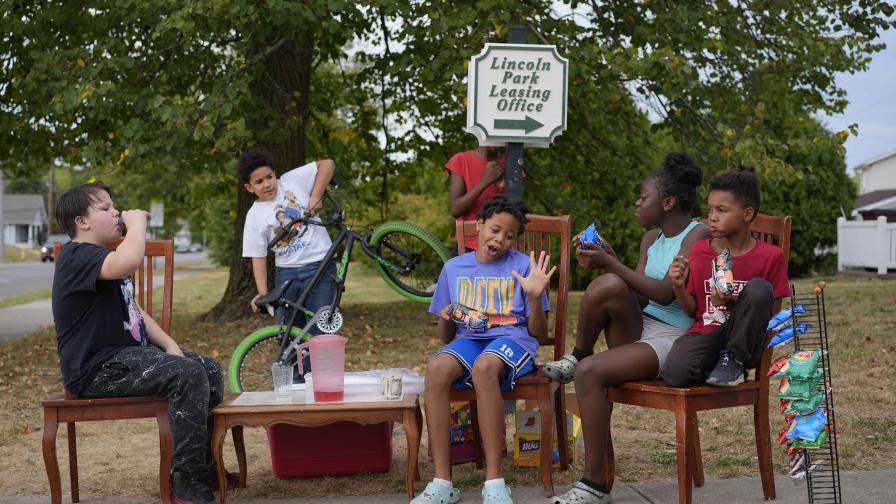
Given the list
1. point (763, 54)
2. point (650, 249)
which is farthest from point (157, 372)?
point (763, 54)

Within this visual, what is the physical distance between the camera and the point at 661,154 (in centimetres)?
1366

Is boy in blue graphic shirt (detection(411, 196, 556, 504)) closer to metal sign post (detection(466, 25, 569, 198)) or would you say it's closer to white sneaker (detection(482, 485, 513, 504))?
white sneaker (detection(482, 485, 513, 504))

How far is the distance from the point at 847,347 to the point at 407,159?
7.12 meters

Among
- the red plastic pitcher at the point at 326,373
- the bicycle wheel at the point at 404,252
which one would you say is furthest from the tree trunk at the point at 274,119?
the red plastic pitcher at the point at 326,373

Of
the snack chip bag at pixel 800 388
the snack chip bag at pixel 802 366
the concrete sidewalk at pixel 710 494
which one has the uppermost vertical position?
the snack chip bag at pixel 802 366

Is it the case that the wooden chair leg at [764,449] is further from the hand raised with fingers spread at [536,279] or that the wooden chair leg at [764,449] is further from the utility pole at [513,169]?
the utility pole at [513,169]

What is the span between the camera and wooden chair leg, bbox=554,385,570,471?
15.9 feet

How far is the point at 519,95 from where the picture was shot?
17.6 feet

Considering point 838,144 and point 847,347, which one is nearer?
point 847,347

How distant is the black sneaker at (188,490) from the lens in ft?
14.3

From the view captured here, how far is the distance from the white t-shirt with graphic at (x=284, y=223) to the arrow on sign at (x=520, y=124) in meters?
1.37

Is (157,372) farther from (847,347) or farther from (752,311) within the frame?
(847,347)

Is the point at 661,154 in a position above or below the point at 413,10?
below

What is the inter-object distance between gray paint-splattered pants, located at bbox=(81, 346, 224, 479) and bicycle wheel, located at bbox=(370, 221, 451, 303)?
2.54 m
